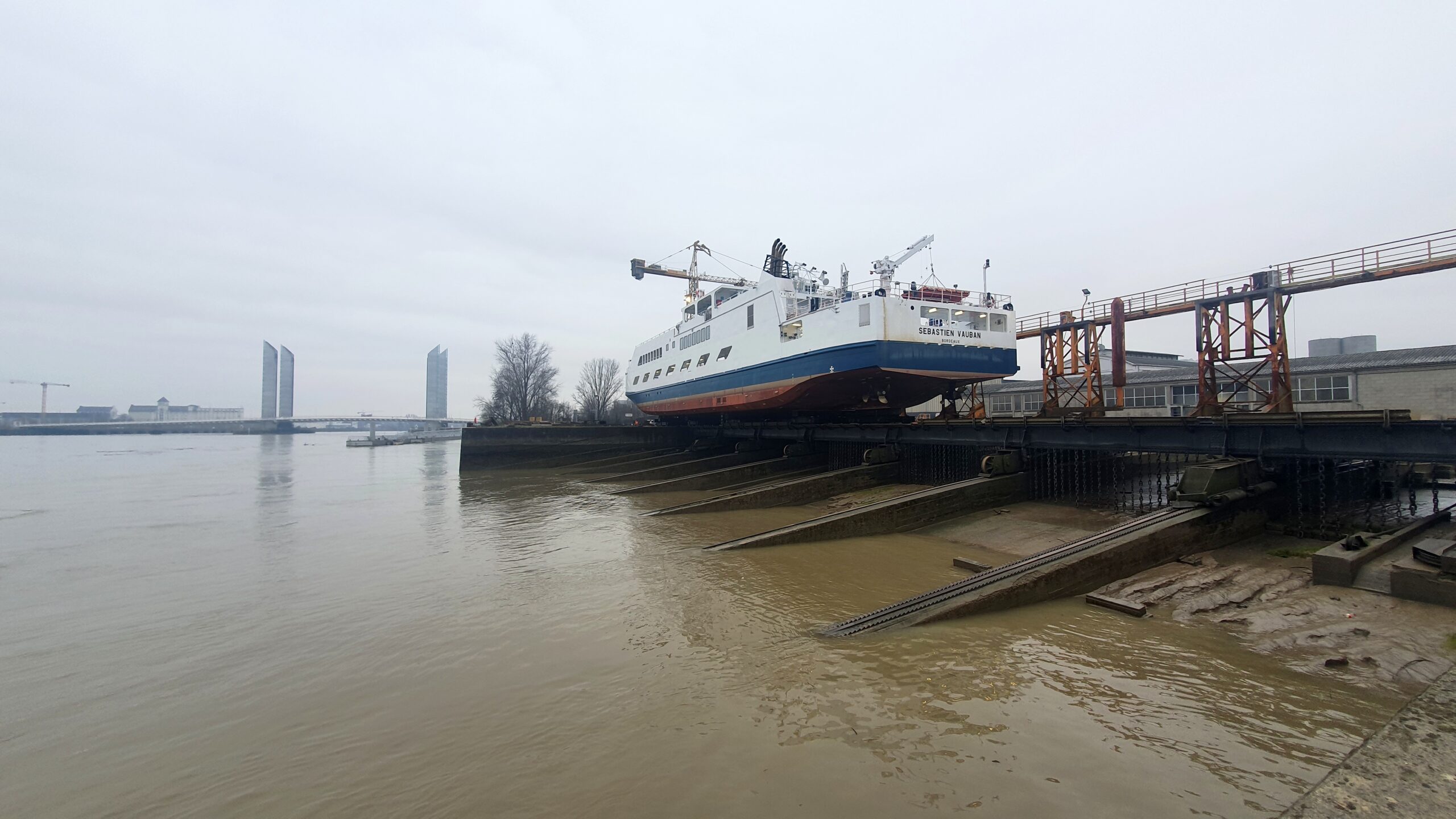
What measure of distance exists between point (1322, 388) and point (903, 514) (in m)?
21.0

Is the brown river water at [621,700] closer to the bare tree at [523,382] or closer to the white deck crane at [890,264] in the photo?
the white deck crane at [890,264]

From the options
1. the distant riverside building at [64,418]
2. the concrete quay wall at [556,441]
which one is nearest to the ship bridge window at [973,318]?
the concrete quay wall at [556,441]

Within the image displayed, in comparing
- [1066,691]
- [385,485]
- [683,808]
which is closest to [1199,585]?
[1066,691]

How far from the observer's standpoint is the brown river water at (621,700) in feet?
14.2

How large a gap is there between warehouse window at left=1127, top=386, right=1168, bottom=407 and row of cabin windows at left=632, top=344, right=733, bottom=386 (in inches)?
792

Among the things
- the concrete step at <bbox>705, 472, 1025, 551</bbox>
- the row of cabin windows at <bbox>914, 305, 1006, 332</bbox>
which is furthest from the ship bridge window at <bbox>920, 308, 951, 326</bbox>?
the concrete step at <bbox>705, 472, 1025, 551</bbox>

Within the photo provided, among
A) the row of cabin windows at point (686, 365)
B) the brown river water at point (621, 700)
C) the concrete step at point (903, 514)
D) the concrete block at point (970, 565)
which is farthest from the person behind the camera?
the row of cabin windows at point (686, 365)

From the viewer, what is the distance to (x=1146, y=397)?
27625mm

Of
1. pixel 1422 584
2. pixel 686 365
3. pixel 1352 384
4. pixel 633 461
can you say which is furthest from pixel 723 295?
pixel 1352 384

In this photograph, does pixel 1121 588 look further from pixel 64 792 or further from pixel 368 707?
pixel 64 792

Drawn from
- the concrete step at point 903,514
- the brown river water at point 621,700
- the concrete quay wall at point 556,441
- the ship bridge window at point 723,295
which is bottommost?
the brown river water at point 621,700

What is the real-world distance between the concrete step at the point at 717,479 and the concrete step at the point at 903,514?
913 cm

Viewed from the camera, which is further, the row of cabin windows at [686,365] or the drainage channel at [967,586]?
the row of cabin windows at [686,365]

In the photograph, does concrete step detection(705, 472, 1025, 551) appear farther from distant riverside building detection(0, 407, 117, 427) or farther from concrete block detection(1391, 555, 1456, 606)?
distant riverside building detection(0, 407, 117, 427)
